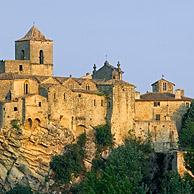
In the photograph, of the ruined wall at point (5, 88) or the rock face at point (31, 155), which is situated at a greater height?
the ruined wall at point (5, 88)

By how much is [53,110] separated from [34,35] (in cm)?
864

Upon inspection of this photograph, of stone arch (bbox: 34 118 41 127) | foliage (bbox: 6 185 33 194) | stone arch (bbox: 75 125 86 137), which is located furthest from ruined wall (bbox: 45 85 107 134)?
foliage (bbox: 6 185 33 194)

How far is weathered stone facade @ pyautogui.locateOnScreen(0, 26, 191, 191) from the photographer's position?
85.0 metres

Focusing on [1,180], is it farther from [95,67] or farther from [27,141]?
[95,67]

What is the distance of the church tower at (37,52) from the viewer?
9012 centimetres

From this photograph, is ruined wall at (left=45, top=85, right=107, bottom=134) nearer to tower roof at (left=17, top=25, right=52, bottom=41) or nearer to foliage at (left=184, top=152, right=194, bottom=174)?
tower roof at (left=17, top=25, right=52, bottom=41)

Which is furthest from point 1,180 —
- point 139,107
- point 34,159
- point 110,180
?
point 110,180

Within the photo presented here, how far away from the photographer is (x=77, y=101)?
284 feet

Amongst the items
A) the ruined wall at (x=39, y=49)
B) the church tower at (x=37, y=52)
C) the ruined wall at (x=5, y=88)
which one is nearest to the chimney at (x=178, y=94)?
the church tower at (x=37, y=52)

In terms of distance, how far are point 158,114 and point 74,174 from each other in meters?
9.06

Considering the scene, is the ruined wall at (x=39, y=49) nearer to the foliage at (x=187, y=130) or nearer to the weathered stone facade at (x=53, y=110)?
the weathered stone facade at (x=53, y=110)

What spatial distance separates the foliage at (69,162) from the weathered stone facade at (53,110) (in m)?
0.55

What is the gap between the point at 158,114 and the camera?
91.2 m

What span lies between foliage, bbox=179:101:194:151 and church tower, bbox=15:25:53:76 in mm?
10790
